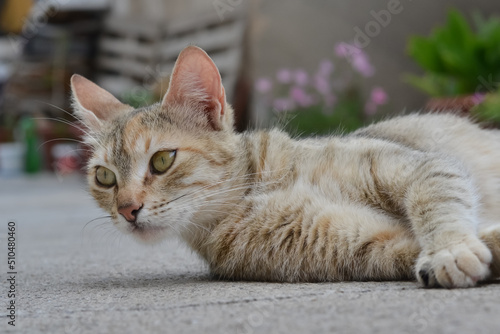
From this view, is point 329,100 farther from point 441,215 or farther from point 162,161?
point 441,215

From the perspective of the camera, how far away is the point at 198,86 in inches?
76.0

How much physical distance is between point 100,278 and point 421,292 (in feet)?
3.45

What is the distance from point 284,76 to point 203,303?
4.34 m

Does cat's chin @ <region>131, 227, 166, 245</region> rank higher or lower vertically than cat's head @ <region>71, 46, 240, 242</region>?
lower

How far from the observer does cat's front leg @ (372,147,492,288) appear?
4.68ft

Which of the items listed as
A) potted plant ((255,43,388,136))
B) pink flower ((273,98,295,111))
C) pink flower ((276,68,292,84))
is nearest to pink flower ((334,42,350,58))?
potted plant ((255,43,388,136))

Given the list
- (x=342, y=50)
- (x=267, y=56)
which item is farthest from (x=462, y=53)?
(x=267, y=56)

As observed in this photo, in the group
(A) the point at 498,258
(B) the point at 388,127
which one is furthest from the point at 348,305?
(B) the point at 388,127

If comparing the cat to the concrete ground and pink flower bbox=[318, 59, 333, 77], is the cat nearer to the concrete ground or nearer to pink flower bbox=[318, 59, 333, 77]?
the concrete ground

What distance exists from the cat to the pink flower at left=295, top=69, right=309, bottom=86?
11.8 ft

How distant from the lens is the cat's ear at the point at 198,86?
1863 millimetres

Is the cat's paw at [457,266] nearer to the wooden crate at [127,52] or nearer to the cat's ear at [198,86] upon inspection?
the cat's ear at [198,86]

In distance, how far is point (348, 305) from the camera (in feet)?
4.18

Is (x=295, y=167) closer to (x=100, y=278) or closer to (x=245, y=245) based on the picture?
(x=245, y=245)
